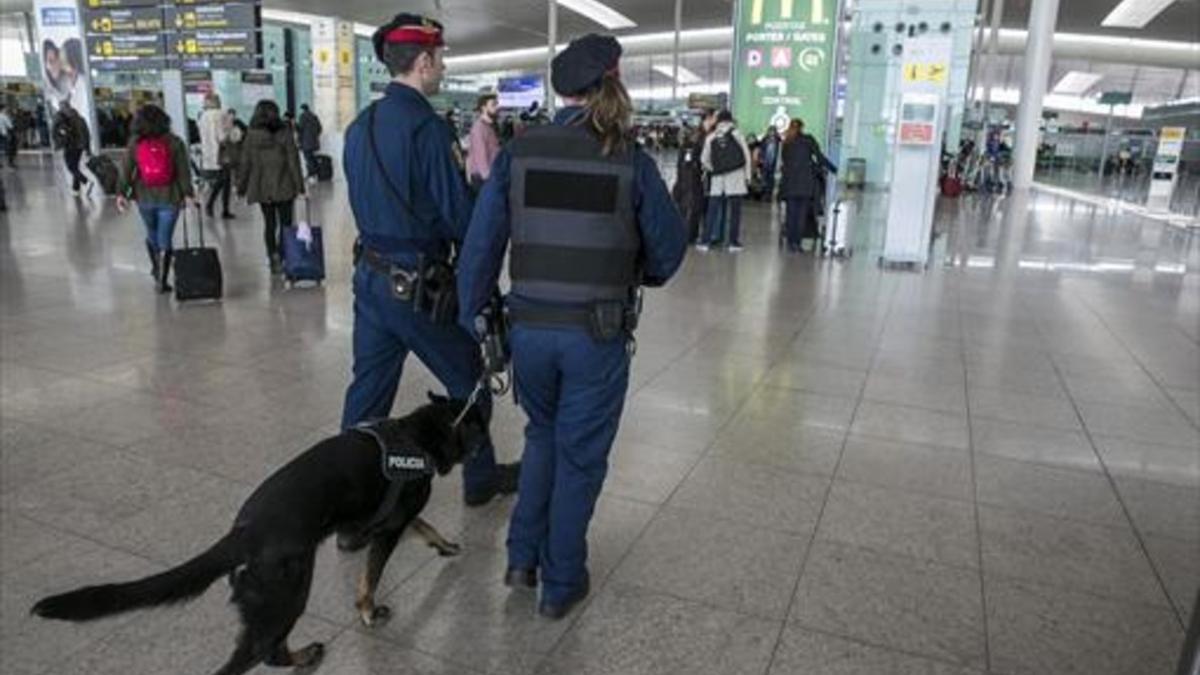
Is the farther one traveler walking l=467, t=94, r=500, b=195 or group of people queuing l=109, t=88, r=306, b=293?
traveler walking l=467, t=94, r=500, b=195

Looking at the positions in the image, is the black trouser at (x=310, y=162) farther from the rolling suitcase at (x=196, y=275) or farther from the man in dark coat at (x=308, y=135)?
the rolling suitcase at (x=196, y=275)

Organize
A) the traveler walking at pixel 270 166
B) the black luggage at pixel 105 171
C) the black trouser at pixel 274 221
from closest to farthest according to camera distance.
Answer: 1. the traveler walking at pixel 270 166
2. the black trouser at pixel 274 221
3. the black luggage at pixel 105 171

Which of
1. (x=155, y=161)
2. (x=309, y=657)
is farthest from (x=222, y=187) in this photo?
(x=309, y=657)

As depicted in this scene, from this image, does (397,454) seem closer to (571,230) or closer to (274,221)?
(571,230)

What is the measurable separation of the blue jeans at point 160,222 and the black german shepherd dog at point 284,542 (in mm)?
5856

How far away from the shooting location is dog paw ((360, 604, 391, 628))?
272cm

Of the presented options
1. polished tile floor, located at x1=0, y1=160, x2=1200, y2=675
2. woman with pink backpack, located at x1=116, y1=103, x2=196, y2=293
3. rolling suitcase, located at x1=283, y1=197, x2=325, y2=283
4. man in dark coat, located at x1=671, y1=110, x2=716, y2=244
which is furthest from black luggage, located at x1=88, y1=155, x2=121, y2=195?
man in dark coat, located at x1=671, y1=110, x2=716, y2=244

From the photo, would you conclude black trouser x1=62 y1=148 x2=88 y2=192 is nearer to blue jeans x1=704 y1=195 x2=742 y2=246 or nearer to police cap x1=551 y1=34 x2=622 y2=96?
blue jeans x1=704 y1=195 x2=742 y2=246

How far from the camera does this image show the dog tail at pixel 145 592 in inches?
74.5

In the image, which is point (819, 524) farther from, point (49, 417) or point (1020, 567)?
point (49, 417)

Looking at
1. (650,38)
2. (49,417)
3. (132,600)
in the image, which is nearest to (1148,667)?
(132,600)

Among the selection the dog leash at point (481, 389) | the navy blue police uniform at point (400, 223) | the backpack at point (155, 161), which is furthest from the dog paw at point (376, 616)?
the backpack at point (155, 161)

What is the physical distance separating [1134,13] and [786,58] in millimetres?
23711

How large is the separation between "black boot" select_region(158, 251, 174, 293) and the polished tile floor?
126 millimetres
